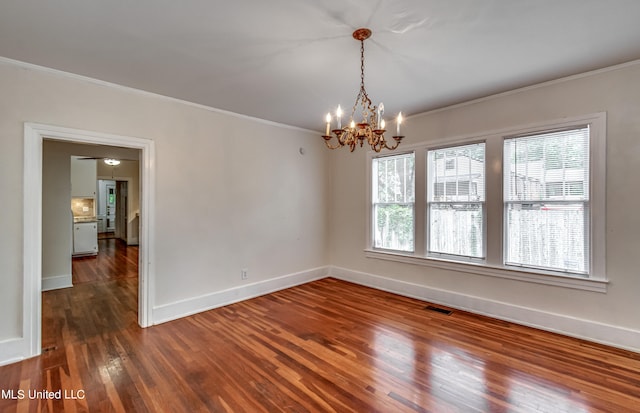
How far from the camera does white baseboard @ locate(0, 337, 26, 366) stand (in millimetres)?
2592

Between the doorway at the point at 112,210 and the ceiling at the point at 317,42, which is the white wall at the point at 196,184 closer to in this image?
the ceiling at the point at 317,42

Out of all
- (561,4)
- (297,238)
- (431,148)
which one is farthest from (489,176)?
(297,238)

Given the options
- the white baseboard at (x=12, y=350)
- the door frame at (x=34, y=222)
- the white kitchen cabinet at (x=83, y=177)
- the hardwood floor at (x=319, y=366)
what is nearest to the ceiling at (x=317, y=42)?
the door frame at (x=34, y=222)

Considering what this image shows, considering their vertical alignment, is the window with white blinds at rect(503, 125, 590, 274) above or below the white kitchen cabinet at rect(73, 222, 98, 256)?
above

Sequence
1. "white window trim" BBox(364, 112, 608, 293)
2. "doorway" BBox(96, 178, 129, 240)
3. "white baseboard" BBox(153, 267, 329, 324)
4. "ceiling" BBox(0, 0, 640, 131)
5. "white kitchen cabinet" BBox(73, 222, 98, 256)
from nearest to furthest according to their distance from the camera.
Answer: "ceiling" BBox(0, 0, 640, 131) < "white window trim" BBox(364, 112, 608, 293) < "white baseboard" BBox(153, 267, 329, 324) < "white kitchen cabinet" BBox(73, 222, 98, 256) < "doorway" BBox(96, 178, 129, 240)

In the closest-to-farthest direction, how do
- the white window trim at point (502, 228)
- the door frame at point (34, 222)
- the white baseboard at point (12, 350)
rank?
the white baseboard at point (12, 350) → the door frame at point (34, 222) → the white window trim at point (502, 228)

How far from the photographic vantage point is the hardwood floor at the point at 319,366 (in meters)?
2.10

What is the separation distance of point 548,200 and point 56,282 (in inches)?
291

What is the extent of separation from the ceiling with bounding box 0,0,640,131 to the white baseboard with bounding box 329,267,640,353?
8.55 feet

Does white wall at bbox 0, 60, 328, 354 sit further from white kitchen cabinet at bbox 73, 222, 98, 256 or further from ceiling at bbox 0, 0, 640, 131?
white kitchen cabinet at bbox 73, 222, 98, 256

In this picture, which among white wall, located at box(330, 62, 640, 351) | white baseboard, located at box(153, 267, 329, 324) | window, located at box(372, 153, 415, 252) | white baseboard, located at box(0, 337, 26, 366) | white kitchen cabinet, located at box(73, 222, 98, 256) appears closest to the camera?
white baseboard, located at box(0, 337, 26, 366)

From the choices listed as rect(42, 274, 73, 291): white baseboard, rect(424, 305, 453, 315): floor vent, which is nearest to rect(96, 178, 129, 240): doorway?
rect(42, 274, 73, 291): white baseboard

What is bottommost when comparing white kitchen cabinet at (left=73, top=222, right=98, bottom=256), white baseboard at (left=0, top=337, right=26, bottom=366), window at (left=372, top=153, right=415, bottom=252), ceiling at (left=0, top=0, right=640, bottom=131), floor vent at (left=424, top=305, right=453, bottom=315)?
floor vent at (left=424, top=305, right=453, bottom=315)

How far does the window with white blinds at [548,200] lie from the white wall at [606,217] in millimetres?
206
